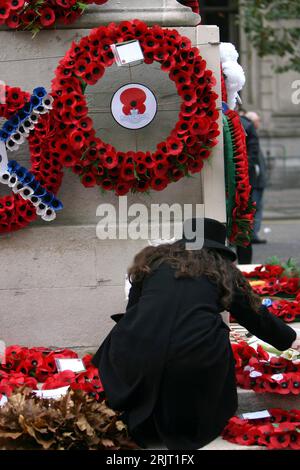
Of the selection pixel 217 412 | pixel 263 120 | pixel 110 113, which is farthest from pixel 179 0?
pixel 263 120

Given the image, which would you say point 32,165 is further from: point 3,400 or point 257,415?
point 257,415

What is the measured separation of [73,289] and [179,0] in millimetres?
2111

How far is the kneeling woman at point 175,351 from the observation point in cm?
466

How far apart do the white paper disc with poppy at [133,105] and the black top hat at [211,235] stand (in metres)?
1.44

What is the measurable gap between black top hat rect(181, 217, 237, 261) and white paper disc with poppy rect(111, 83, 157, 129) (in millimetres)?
1437

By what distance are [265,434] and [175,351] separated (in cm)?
67

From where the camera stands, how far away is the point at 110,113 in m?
6.37

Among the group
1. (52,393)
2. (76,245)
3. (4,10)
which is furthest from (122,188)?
(52,393)

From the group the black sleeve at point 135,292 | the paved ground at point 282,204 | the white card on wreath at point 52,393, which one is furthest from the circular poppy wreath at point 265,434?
the paved ground at point 282,204

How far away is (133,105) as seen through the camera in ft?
20.7

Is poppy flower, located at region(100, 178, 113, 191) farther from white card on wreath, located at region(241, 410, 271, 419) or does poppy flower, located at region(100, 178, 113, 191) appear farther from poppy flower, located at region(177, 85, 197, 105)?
white card on wreath, located at region(241, 410, 271, 419)

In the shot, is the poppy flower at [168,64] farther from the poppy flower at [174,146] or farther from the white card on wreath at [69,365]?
the white card on wreath at [69,365]

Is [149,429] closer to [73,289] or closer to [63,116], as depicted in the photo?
[73,289]

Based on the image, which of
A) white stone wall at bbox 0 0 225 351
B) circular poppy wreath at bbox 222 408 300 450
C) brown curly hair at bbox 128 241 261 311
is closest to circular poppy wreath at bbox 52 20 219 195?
white stone wall at bbox 0 0 225 351
